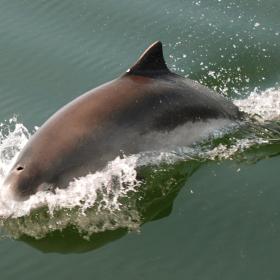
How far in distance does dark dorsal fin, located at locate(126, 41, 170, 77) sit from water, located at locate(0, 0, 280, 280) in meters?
1.05

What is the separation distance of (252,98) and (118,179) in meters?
3.21

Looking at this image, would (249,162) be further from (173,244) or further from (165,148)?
(173,244)

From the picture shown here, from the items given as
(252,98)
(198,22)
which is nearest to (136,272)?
(252,98)

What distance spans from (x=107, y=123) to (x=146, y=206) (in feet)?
3.45

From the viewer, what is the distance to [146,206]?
798cm

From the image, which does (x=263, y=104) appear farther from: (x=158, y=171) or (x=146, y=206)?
(x=146, y=206)

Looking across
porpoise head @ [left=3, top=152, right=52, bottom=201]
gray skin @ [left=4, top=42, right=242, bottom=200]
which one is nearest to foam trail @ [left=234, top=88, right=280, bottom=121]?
gray skin @ [left=4, top=42, right=242, bottom=200]

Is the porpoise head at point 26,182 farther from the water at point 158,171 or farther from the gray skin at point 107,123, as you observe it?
the water at point 158,171

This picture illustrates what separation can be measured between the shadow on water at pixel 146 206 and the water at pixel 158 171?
0.05 feet

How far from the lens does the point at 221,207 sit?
7.78 meters

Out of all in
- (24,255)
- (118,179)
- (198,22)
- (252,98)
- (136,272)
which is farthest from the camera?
(198,22)

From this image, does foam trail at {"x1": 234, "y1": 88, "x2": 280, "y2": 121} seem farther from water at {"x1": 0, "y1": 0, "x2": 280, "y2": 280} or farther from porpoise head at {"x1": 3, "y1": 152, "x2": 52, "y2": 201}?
porpoise head at {"x1": 3, "y1": 152, "x2": 52, "y2": 201}

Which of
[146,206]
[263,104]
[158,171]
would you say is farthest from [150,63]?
[263,104]

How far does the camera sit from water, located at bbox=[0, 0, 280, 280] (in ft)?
23.5
